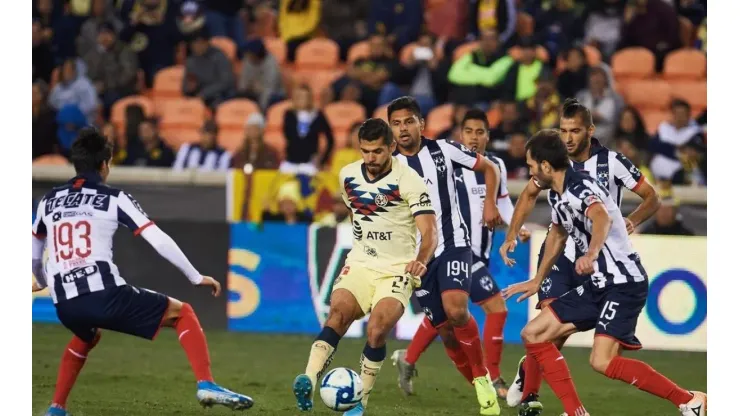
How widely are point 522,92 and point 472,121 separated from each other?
510 centimetres

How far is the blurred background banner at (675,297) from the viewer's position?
11086mm

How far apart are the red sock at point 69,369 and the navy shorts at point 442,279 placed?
2.11m

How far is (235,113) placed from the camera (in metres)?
14.8

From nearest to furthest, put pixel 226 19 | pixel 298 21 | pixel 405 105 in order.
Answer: pixel 405 105 → pixel 298 21 → pixel 226 19

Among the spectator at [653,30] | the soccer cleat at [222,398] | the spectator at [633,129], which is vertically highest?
the spectator at [653,30]

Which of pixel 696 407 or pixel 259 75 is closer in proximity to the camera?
pixel 696 407

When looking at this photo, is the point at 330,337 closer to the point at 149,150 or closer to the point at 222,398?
the point at 222,398

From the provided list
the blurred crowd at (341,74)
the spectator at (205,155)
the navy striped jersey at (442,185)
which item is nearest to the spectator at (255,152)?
the blurred crowd at (341,74)

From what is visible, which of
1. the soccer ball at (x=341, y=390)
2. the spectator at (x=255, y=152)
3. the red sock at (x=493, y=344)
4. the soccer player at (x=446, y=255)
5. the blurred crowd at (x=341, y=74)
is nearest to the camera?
the soccer ball at (x=341, y=390)

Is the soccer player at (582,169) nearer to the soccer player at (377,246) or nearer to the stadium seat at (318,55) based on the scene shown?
the soccer player at (377,246)

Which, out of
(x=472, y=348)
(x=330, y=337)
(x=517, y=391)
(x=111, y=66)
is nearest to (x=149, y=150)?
(x=111, y=66)

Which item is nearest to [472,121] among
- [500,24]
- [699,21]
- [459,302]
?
[459,302]

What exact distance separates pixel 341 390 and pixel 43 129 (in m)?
8.35

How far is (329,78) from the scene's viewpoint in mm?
15211
